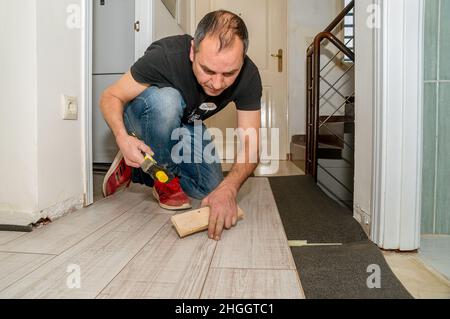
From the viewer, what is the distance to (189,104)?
1410mm

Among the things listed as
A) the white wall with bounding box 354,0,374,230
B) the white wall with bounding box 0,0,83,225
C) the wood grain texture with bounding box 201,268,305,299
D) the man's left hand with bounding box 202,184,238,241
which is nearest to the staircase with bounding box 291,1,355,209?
the white wall with bounding box 354,0,374,230

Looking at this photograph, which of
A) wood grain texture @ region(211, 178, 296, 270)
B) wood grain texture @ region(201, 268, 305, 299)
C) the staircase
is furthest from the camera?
the staircase

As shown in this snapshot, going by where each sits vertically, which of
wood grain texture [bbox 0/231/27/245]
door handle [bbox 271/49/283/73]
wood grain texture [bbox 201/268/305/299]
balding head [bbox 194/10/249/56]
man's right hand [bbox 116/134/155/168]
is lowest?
wood grain texture [bbox 201/268/305/299]

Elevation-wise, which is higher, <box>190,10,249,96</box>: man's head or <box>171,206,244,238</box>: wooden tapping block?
<box>190,10,249,96</box>: man's head

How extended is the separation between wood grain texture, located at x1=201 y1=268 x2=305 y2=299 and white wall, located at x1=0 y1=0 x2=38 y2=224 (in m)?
0.73

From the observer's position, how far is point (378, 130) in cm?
103

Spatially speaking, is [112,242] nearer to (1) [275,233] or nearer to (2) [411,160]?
(1) [275,233]

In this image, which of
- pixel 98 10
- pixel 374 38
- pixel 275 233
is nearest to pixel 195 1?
pixel 98 10

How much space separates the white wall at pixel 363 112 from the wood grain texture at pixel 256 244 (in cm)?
32

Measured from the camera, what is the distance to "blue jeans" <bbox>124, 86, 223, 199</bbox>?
1.37 m

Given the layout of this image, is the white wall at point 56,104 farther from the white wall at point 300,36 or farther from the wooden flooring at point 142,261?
the white wall at point 300,36

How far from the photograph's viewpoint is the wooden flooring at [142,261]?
2.27 feet

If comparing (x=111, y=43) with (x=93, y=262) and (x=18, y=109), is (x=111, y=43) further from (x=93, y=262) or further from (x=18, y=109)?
(x=93, y=262)

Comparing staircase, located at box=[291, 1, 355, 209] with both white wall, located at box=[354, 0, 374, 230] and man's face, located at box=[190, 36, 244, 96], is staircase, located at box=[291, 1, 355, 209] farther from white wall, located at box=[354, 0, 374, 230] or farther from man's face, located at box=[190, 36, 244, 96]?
man's face, located at box=[190, 36, 244, 96]
